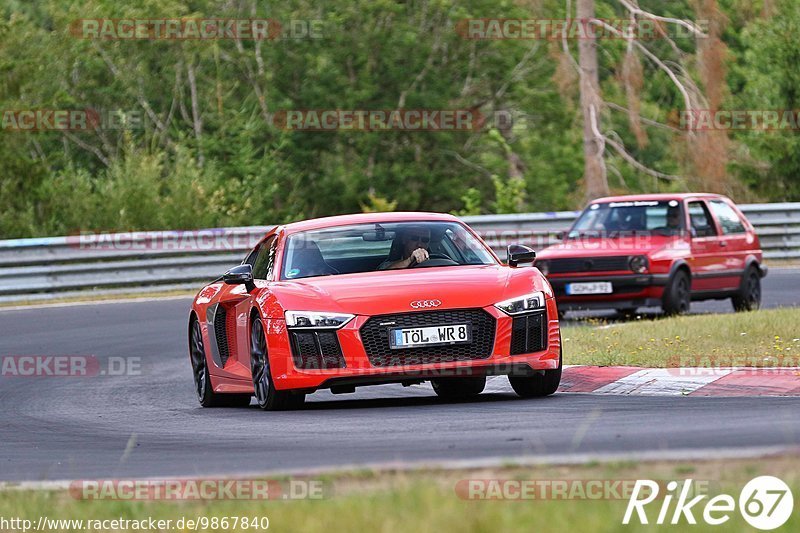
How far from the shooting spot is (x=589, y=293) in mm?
19625

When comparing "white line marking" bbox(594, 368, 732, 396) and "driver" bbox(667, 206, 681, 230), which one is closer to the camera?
"white line marking" bbox(594, 368, 732, 396)

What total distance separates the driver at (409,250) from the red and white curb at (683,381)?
1.56 meters

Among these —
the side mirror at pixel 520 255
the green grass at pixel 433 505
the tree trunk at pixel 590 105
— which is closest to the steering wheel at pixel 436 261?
the side mirror at pixel 520 255

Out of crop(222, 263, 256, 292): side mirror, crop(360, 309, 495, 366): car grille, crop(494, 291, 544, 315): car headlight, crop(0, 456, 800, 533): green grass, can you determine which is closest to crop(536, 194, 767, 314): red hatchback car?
crop(222, 263, 256, 292): side mirror

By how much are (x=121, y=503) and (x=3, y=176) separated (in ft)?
88.8

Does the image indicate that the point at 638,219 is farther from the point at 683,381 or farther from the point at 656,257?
the point at 683,381

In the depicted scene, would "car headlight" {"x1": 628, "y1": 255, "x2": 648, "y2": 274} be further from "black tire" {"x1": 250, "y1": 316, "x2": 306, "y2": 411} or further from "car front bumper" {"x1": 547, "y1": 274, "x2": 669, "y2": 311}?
"black tire" {"x1": 250, "y1": 316, "x2": 306, "y2": 411}

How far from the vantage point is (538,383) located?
1171cm

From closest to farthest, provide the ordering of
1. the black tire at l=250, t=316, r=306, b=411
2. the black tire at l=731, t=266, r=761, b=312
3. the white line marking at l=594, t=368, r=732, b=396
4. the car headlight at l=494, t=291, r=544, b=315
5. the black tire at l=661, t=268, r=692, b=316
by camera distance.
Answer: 1. the car headlight at l=494, t=291, r=544, b=315
2. the black tire at l=250, t=316, r=306, b=411
3. the white line marking at l=594, t=368, r=732, b=396
4. the black tire at l=661, t=268, r=692, b=316
5. the black tire at l=731, t=266, r=761, b=312

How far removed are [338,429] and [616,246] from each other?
1079 cm

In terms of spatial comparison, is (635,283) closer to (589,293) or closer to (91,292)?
(589,293)

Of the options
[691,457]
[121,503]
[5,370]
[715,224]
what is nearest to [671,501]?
[691,457]

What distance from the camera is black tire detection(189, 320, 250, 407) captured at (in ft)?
42.8

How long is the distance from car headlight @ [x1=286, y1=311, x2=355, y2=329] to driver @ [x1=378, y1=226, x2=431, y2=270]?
1102 millimetres
